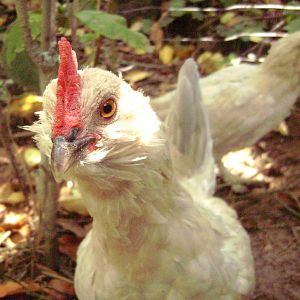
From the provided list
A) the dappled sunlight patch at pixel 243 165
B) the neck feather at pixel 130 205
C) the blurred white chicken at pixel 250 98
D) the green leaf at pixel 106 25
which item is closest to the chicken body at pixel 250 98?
the blurred white chicken at pixel 250 98

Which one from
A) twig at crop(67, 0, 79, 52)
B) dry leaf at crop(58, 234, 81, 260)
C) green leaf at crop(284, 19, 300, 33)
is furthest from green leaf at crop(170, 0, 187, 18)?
dry leaf at crop(58, 234, 81, 260)

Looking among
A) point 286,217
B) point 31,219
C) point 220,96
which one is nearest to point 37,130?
point 31,219

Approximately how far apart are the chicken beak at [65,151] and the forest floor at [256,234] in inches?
46.8

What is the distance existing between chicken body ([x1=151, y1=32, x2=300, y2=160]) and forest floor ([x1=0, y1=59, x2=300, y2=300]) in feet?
0.93

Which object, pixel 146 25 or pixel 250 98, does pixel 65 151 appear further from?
pixel 146 25

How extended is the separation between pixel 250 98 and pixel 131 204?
A: 5.09ft

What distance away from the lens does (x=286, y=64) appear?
2758 millimetres

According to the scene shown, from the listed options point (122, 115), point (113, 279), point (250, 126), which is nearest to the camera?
point (122, 115)

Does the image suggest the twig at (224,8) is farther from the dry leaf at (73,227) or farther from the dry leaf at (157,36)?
the dry leaf at (73,227)

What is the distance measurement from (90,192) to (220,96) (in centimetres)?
152

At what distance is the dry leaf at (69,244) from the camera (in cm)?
243

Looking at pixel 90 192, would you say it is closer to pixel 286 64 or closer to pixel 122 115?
pixel 122 115

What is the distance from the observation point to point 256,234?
2.62 m

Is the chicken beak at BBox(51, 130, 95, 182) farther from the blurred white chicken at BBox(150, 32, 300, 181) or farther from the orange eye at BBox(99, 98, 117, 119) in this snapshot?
the blurred white chicken at BBox(150, 32, 300, 181)
